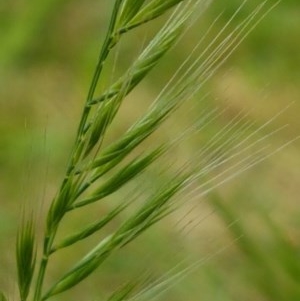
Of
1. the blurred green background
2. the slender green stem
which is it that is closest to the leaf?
the slender green stem

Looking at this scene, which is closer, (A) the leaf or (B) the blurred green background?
(A) the leaf

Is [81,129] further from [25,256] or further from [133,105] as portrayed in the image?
[133,105]

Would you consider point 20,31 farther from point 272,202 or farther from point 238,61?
point 272,202

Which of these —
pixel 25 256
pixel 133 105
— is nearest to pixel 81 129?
pixel 25 256

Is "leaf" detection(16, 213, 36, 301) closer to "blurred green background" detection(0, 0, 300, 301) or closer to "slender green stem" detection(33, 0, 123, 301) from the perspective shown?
"slender green stem" detection(33, 0, 123, 301)

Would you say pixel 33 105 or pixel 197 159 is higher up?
pixel 33 105

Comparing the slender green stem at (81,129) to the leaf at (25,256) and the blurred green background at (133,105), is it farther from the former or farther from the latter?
the blurred green background at (133,105)

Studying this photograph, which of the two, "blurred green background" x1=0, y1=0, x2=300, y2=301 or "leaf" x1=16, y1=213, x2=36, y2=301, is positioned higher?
"blurred green background" x1=0, y1=0, x2=300, y2=301

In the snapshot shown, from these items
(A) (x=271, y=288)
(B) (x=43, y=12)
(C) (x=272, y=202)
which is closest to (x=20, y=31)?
(B) (x=43, y=12)
